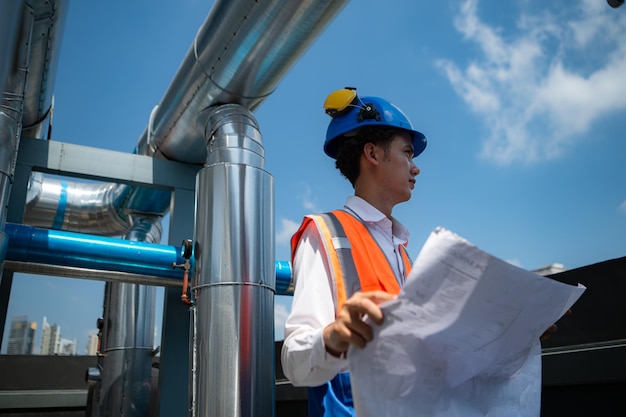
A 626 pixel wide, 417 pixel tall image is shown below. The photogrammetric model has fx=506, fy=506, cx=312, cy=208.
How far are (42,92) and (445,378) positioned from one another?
3.50 metres

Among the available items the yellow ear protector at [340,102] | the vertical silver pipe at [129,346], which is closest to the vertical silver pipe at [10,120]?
the yellow ear protector at [340,102]

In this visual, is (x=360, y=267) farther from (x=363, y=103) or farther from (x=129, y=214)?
(x=129, y=214)

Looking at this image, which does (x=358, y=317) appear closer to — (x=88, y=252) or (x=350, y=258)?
(x=350, y=258)

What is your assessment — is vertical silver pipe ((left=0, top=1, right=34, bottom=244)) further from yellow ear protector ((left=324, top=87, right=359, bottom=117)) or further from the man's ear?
the man's ear

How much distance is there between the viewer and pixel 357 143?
1.33 m

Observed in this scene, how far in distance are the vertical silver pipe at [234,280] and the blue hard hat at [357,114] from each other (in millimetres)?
1394

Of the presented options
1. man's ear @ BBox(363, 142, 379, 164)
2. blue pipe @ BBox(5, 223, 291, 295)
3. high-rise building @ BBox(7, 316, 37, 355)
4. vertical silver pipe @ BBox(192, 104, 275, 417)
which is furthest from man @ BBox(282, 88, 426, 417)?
high-rise building @ BBox(7, 316, 37, 355)

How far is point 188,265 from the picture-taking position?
314 centimetres

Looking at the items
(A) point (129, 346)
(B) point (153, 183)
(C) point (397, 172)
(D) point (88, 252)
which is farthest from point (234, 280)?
(A) point (129, 346)

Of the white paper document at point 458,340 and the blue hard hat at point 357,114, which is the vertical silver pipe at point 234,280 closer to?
the blue hard hat at point 357,114

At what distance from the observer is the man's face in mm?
1283

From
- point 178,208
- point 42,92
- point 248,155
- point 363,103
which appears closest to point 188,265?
point 248,155

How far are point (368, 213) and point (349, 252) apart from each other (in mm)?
205

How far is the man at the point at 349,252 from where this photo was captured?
2.77ft
